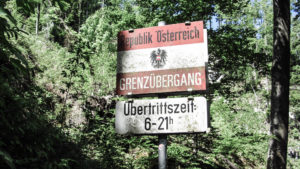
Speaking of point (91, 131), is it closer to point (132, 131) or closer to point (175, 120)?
point (132, 131)

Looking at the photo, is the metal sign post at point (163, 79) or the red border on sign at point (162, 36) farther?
the red border on sign at point (162, 36)

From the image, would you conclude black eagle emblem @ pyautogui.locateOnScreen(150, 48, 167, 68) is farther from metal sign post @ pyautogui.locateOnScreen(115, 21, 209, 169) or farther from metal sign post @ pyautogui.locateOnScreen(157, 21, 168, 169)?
metal sign post @ pyautogui.locateOnScreen(157, 21, 168, 169)

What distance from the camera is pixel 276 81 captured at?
5609 mm

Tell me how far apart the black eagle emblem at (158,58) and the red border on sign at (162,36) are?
0.30 feet

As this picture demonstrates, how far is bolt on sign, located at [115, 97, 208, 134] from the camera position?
90.7 inches

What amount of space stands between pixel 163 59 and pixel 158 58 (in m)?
0.07

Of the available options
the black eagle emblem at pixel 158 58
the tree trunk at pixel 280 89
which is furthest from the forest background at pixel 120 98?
the black eagle emblem at pixel 158 58

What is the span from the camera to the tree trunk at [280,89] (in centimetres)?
Answer: 521

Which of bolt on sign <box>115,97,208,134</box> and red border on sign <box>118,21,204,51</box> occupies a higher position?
red border on sign <box>118,21,204,51</box>

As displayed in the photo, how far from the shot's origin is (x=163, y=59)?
255cm

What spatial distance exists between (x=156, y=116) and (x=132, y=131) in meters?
0.33

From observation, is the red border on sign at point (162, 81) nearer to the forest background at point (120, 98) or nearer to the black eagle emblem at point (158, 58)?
the black eagle emblem at point (158, 58)

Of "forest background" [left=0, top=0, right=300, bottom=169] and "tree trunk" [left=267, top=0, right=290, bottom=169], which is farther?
"tree trunk" [left=267, top=0, right=290, bottom=169]

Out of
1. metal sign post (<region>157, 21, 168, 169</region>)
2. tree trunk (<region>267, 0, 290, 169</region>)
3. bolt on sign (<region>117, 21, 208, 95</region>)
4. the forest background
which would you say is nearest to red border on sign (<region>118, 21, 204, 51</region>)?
bolt on sign (<region>117, 21, 208, 95</region>)
